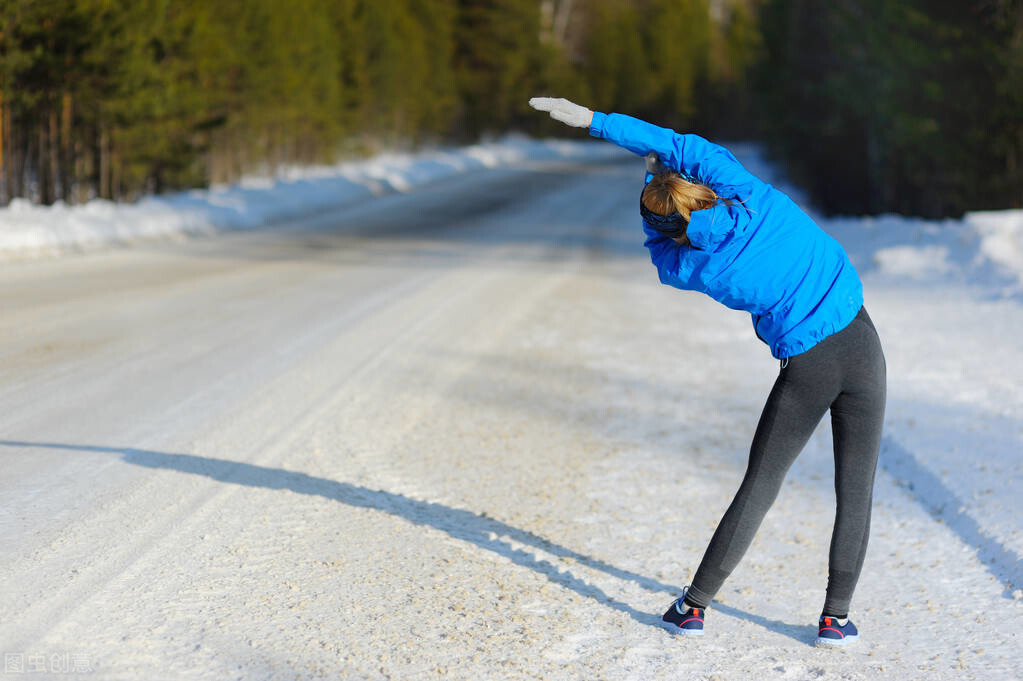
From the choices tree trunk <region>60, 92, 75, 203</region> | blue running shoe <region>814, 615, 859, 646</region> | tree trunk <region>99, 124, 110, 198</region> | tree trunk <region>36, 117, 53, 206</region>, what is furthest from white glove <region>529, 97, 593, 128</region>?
tree trunk <region>99, 124, 110, 198</region>

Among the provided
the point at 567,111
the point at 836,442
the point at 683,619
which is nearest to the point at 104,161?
the point at 567,111

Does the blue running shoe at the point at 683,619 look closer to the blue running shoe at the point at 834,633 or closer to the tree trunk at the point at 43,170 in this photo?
the blue running shoe at the point at 834,633

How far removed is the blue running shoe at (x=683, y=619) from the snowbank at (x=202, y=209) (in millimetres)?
11639

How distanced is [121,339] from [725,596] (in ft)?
19.4

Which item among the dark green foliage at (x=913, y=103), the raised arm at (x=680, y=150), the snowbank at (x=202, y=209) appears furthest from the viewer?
the dark green foliage at (x=913, y=103)

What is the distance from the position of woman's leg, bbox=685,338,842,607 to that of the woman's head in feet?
2.08

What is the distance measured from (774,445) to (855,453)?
291mm

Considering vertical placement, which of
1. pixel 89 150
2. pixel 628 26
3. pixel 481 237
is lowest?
pixel 481 237

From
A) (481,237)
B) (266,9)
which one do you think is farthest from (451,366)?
(266,9)

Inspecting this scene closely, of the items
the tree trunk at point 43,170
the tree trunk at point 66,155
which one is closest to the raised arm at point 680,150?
the tree trunk at point 66,155

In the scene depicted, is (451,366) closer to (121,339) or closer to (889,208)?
(121,339)

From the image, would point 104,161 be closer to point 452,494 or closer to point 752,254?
point 452,494

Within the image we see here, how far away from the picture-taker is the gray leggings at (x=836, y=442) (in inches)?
132

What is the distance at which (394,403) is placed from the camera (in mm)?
6668
